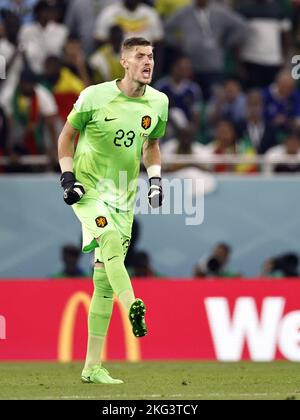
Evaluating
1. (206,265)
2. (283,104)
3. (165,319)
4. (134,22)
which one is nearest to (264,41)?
(283,104)

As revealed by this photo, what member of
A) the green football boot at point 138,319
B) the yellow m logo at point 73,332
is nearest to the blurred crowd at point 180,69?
the yellow m logo at point 73,332

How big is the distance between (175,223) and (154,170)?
277 inches

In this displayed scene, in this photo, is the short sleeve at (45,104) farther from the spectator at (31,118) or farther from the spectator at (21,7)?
the spectator at (21,7)

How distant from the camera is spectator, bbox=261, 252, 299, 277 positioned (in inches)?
691

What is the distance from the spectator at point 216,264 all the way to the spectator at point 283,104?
7.49ft

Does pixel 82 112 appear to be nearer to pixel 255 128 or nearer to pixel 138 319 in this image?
pixel 138 319

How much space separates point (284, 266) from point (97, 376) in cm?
722

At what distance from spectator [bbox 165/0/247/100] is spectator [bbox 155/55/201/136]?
401 mm

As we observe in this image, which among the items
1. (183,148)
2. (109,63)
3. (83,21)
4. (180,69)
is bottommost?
(183,148)

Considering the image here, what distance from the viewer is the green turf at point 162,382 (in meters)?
9.98

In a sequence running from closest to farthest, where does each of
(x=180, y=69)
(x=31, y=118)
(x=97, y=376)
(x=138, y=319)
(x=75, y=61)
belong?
1. (x=138, y=319)
2. (x=97, y=376)
3. (x=31, y=118)
4. (x=75, y=61)
5. (x=180, y=69)

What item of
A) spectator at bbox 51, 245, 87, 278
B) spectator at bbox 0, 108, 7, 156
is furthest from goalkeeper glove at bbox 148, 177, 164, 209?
spectator at bbox 0, 108, 7, 156

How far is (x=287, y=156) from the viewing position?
18.3m
